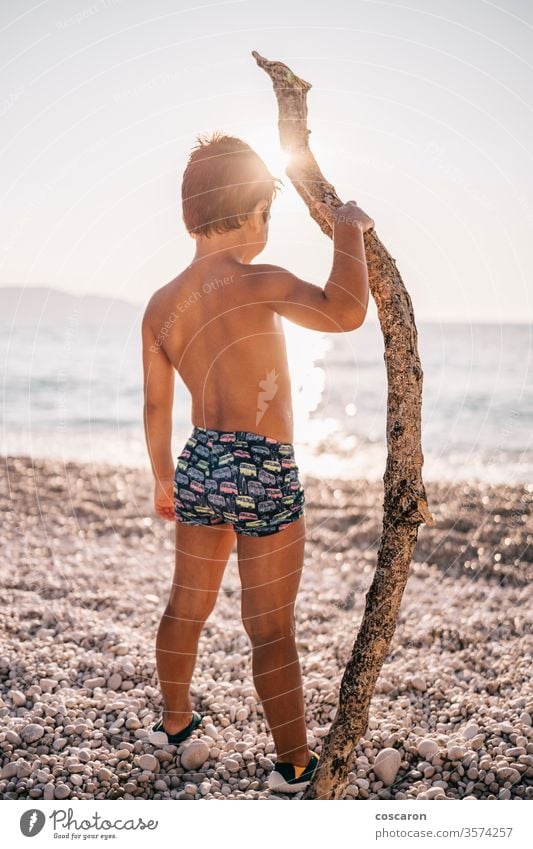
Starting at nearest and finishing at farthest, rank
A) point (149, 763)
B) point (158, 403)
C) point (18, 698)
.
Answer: point (158, 403) < point (149, 763) < point (18, 698)

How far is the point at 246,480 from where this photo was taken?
2449 millimetres

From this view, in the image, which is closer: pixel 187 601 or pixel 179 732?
pixel 187 601

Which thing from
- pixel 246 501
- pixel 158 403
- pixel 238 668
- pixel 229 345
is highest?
pixel 229 345

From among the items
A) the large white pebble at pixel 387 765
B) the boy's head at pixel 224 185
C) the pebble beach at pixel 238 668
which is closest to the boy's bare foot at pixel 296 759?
the pebble beach at pixel 238 668

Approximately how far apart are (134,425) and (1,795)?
10.9m

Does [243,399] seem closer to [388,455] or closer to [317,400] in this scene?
[388,455]

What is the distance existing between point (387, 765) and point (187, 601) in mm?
924

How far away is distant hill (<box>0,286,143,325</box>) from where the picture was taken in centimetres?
1744

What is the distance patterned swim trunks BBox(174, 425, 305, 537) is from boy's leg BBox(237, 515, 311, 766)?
0.06m

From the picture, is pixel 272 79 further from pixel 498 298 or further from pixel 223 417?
pixel 498 298

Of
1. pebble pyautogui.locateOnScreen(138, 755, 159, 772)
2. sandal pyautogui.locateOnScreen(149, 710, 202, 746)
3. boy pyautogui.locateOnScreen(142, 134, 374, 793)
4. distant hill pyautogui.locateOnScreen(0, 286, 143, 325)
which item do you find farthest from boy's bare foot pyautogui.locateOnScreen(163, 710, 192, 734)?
distant hill pyautogui.locateOnScreen(0, 286, 143, 325)

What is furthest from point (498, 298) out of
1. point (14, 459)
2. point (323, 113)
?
point (14, 459)

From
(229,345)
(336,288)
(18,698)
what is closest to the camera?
(336,288)

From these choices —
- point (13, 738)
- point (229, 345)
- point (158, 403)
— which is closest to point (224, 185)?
point (229, 345)
